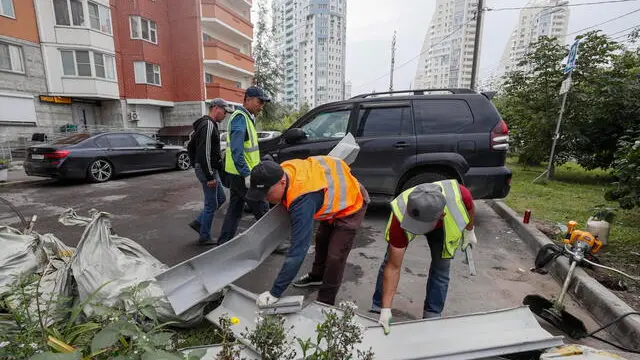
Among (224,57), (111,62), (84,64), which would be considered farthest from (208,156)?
(224,57)

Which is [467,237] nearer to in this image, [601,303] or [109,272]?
[601,303]

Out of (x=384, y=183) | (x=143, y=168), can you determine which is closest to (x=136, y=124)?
(x=143, y=168)

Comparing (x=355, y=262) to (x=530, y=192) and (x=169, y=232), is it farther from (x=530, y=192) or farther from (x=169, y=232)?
(x=530, y=192)

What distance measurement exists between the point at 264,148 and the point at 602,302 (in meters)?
4.23

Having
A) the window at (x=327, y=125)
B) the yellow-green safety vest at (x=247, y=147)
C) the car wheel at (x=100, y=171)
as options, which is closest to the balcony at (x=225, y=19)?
the car wheel at (x=100, y=171)

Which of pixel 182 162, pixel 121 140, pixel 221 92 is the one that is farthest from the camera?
pixel 221 92

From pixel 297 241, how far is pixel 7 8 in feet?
59.1

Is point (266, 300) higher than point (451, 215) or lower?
lower

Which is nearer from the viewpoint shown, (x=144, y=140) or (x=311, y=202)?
(x=311, y=202)

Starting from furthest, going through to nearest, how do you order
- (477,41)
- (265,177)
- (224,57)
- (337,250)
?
(224,57) → (477,41) → (337,250) → (265,177)

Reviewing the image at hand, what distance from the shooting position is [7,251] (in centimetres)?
203

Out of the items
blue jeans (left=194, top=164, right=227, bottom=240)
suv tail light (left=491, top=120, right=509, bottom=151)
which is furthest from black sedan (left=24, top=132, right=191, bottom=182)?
suv tail light (left=491, top=120, right=509, bottom=151)

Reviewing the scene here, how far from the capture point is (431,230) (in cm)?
198

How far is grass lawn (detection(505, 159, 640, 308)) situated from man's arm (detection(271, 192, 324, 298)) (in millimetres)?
2662
